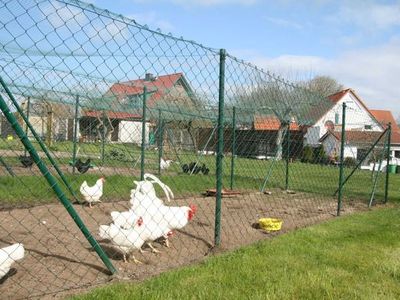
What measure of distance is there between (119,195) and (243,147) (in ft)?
22.2

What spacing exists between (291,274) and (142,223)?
1416 millimetres

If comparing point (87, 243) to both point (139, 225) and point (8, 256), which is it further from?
point (8, 256)

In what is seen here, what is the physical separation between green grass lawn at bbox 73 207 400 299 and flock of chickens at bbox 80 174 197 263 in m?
0.53

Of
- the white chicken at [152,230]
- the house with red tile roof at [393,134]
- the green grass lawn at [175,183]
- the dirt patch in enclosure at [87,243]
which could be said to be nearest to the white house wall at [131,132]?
the green grass lawn at [175,183]

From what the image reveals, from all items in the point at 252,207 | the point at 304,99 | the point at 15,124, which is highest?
the point at 304,99

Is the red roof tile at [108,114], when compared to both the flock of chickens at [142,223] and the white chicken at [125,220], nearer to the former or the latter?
the flock of chickens at [142,223]

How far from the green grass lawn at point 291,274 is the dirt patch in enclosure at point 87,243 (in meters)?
0.33

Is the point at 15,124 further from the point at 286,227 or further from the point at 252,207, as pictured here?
the point at 252,207

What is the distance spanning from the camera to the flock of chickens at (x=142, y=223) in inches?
166

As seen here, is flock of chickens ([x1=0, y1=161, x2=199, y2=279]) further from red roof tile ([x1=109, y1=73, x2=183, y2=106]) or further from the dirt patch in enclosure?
red roof tile ([x1=109, y1=73, x2=183, y2=106])

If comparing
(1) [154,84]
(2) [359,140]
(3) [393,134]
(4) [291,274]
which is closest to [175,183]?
(1) [154,84]

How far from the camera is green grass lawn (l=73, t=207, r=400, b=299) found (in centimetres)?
351

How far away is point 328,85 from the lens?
2031 inches

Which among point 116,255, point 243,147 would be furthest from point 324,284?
point 243,147
